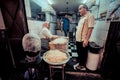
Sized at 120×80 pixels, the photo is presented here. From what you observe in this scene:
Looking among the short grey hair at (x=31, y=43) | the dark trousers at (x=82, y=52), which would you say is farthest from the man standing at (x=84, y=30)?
the short grey hair at (x=31, y=43)

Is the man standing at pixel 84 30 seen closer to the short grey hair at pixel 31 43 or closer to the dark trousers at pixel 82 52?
the dark trousers at pixel 82 52

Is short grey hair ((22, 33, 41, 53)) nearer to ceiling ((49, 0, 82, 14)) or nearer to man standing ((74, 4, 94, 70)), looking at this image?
man standing ((74, 4, 94, 70))

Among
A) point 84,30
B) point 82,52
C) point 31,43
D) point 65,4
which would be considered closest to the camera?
point 31,43

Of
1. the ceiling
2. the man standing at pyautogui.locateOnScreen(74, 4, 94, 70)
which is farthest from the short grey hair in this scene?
the ceiling

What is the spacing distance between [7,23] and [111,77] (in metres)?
2.82

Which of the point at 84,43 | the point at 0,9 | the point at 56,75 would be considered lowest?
the point at 56,75

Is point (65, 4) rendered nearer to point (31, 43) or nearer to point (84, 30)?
point (84, 30)

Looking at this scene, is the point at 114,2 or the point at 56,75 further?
the point at 56,75

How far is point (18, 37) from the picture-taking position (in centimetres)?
224

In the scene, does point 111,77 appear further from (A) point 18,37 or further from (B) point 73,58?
(A) point 18,37

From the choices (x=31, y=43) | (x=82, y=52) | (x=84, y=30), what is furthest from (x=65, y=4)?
(x=31, y=43)

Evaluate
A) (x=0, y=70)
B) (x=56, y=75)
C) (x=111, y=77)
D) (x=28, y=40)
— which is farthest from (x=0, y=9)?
(x=111, y=77)

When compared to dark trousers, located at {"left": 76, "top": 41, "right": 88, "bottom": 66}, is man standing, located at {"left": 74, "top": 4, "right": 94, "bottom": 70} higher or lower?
higher

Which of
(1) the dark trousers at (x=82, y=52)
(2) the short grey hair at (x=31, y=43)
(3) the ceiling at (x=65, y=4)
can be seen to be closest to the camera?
(2) the short grey hair at (x=31, y=43)
